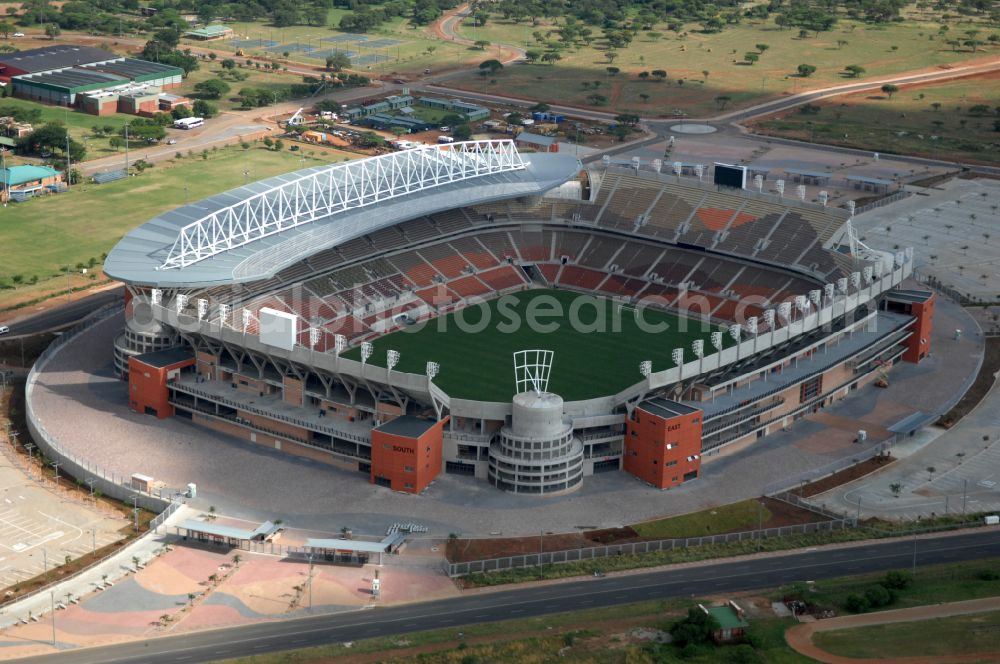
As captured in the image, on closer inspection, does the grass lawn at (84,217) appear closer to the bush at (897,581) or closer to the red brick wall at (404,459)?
the red brick wall at (404,459)

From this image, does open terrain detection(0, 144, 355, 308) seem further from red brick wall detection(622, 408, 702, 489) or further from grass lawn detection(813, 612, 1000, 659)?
grass lawn detection(813, 612, 1000, 659)

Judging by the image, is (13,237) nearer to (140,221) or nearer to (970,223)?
(140,221)

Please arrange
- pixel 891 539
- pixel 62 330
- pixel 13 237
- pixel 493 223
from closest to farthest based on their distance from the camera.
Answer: pixel 891 539
pixel 62 330
pixel 493 223
pixel 13 237

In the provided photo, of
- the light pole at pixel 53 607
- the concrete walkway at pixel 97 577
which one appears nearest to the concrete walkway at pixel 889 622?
the concrete walkway at pixel 97 577

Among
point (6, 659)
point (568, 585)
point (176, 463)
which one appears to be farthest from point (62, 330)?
point (568, 585)

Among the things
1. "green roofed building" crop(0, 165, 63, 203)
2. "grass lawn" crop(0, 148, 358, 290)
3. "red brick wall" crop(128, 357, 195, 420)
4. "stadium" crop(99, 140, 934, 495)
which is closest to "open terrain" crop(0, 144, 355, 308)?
"grass lawn" crop(0, 148, 358, 290)

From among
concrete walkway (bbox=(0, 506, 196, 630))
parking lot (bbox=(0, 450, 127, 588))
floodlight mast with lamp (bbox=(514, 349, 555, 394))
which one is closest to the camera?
concrete walkway (bbox=(0, 506, 196, 630))
